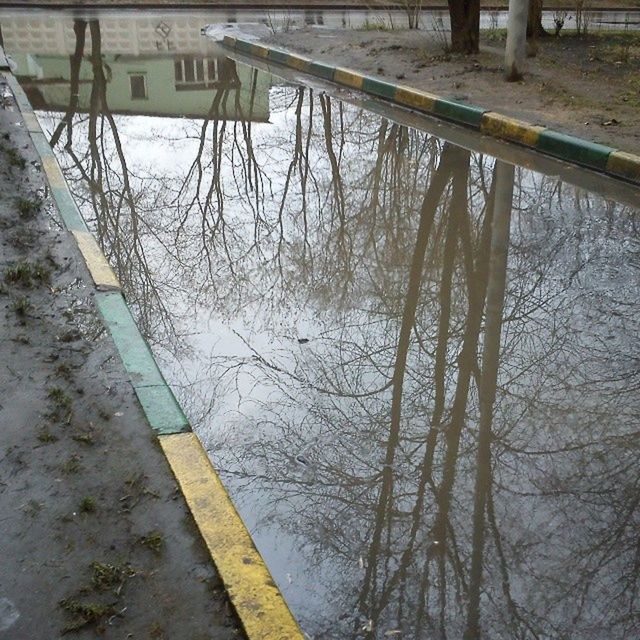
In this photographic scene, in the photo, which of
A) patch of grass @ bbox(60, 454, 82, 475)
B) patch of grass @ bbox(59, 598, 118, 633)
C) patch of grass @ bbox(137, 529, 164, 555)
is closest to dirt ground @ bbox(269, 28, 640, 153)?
patch of grass @ bbox(60, 454, 82, 475)

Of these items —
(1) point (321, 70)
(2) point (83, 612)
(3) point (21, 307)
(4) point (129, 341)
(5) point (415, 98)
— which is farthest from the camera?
(1) point (321, 70)

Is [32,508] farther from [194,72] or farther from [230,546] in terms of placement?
[194,72]

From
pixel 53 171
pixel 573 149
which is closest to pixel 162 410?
pixel 53 171

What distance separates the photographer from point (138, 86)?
11023 mm

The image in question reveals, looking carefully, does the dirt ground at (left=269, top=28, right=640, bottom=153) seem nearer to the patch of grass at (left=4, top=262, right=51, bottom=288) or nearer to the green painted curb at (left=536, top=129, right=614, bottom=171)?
the green painted curb at (left=536, top=129, right=614, bottom=171)

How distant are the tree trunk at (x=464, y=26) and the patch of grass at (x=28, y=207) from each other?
7.69 meters

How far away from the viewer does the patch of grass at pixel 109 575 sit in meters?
2.28

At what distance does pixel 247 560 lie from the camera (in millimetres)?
2406

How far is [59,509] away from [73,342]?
123cm

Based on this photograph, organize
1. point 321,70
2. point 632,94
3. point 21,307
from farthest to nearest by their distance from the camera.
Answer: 1. point 321,70
2. point 632,94
3. point 21,307

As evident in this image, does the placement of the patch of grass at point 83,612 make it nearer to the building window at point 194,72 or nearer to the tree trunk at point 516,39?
the tree trunk at point 516,39

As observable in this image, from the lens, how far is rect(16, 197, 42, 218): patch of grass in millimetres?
5367

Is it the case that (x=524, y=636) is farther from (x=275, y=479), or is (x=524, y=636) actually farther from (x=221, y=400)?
(x=221, y=400)

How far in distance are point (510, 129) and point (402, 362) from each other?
4.62 m
